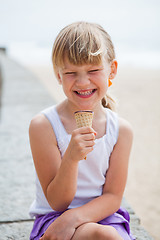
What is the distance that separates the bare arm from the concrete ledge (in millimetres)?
559

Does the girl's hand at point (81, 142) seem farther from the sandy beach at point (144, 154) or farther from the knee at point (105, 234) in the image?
the sandy beach at point (144, 154)

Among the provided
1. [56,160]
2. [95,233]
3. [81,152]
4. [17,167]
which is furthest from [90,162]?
[17,167]

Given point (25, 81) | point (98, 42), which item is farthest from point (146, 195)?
point (25, 81)

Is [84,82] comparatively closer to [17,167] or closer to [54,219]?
[54,219]

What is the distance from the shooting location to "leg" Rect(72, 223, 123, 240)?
1.71 metres

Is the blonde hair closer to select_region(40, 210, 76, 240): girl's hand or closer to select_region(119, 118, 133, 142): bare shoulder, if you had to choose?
select_region(119, 118, 133, 142): bare shoulder

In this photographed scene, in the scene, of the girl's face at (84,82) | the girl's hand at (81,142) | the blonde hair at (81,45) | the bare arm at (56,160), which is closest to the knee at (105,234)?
the bare arm at (56,160)

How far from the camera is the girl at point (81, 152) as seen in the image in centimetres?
182

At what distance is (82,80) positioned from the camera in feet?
6.05

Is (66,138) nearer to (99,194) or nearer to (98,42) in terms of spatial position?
(99,194)

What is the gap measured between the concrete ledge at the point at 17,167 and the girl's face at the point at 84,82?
42.3 inches

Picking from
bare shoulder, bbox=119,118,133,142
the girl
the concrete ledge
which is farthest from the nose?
the concrete ledge

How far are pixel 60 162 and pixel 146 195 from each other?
3.01 m

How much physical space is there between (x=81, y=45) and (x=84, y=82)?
212mm
